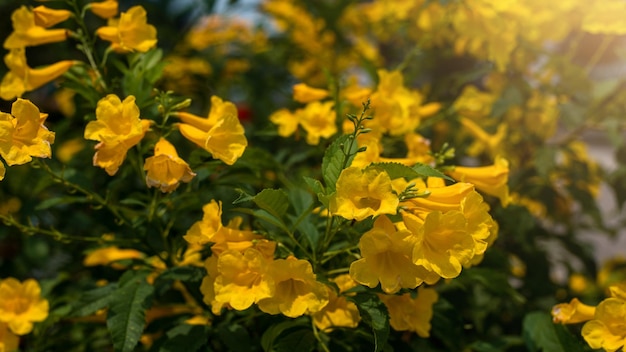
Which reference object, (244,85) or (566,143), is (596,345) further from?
(244,85)

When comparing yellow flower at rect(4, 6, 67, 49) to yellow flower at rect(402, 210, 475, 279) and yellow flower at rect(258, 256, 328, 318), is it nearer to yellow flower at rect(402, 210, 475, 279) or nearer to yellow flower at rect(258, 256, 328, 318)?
yellow flower at rect(258, 256, 328, 318)

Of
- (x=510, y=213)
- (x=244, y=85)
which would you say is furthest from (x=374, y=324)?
(x=244, y=85)

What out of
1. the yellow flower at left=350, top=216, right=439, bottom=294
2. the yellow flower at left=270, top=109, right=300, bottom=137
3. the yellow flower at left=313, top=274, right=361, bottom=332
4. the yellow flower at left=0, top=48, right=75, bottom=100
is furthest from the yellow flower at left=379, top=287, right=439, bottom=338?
the yellow flower at left=0, top=48, right=75, bottom=100

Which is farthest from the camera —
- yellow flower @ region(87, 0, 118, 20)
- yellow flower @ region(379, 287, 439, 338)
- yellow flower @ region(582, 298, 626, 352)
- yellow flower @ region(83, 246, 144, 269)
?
yellow flower @ region(83, 246, 144, 269)

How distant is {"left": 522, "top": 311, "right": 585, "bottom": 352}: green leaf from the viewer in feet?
3.67

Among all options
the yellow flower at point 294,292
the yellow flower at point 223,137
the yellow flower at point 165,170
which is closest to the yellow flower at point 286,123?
the yellow flower at point 223,137

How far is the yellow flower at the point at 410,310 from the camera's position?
3.61ft

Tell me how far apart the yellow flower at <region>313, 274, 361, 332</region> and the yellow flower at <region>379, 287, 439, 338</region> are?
0.07 m

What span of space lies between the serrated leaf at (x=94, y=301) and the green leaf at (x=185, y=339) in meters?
0.14

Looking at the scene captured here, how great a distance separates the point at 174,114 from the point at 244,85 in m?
1.49

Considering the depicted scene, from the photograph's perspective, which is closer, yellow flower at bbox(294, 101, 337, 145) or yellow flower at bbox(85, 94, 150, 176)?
yellow flower at bbox(85, 94, 150, 176)

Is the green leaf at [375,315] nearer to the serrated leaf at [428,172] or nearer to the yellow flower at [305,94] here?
the serrated leaf at [428,172]

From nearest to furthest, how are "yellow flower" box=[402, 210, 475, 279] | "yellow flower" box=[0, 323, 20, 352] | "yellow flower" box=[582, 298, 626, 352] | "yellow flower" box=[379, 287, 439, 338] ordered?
"yellow flower" box=[402, 210, 475, 279] → "yellow flower" box=[582, 298, 626, 352] → "yellow flower" box=[379, 287, 439, 338] → "yellow flower" box=[0, 323, 20, 352]

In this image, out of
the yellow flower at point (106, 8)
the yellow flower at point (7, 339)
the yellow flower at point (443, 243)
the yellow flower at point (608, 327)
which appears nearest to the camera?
the yellow flower at point (443, 243)
